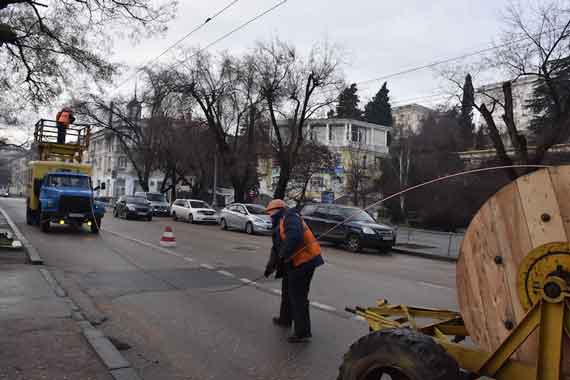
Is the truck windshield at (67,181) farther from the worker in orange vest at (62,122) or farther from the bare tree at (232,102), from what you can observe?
the bare tree at (232,102)

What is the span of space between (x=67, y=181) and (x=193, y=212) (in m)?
11.4

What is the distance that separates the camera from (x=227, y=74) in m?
32.0

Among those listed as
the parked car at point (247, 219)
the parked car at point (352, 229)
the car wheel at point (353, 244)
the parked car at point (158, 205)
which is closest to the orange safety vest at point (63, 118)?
the parked car at point (247, 219)

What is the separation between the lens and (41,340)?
5129 millimetres

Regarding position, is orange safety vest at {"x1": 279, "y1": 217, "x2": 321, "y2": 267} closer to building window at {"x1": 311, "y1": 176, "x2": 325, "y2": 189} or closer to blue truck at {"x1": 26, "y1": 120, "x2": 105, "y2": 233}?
blue truck at {"x1": 26, "y1": 120, "x2": 105, "y2": 233}

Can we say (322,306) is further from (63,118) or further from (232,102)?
(232,102)

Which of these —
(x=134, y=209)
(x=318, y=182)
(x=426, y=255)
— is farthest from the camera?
(x=318, y=182)

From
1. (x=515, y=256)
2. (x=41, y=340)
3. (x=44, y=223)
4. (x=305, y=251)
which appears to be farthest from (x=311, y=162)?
(x=515, y=256)

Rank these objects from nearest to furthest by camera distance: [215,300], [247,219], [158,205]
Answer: [215,300] < [247,219] < [158,205]

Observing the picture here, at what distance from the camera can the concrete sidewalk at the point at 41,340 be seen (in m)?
4.30

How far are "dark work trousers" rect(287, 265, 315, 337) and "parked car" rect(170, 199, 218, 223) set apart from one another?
78.5 ft

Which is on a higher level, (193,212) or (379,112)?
(379,112)

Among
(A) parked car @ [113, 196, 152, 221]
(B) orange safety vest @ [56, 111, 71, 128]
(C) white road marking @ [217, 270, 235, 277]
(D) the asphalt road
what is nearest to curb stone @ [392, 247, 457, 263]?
(D) the asphalt road

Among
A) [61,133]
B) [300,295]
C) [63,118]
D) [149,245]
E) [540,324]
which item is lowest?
[149,245]
